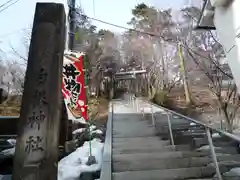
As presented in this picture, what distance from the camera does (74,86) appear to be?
743cm

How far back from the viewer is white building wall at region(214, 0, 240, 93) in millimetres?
5113

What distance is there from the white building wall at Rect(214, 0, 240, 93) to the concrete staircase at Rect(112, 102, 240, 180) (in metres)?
1.77

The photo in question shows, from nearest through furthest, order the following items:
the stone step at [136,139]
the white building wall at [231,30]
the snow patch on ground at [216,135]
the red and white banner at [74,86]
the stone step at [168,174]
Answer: the snow patch on ground at [216,135], the stone step at [168,174], the white building wall at [231,30], the red and white banner at [74,86], the stone step at [136,139]

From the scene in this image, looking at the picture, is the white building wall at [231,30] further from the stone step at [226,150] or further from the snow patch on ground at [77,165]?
the snow patch on ground at [77,165]

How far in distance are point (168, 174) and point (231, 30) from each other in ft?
11.6

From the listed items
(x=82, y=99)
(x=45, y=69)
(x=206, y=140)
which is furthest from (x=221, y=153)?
(x=82, y=99)

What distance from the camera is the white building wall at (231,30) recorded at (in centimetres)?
511

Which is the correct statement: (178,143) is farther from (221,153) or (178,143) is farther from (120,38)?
(120,38)

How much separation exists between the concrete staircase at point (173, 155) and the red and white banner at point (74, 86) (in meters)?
1.54

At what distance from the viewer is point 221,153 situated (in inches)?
157

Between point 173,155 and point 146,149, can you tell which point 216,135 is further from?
point 146,149

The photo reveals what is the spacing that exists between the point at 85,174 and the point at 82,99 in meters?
2.30

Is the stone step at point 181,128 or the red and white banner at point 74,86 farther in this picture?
the red and white banner at point 74,86

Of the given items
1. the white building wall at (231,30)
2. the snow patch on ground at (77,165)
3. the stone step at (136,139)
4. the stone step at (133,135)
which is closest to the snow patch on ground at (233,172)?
the white building wall at (231,30)
